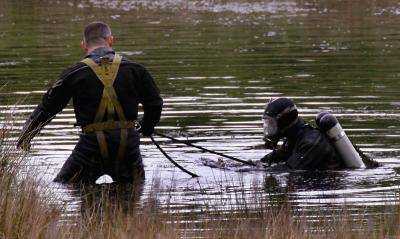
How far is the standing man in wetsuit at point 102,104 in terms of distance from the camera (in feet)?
37.3

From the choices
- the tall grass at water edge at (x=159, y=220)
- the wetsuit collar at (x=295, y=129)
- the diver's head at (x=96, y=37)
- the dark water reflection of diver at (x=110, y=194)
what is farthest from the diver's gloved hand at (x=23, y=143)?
the wetsuit collar at (x=295, y=129)

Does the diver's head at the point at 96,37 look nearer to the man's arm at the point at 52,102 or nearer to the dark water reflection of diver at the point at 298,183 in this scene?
the man's arm at the point at 52,102

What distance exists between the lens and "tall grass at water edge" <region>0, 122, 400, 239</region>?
8.16 meters

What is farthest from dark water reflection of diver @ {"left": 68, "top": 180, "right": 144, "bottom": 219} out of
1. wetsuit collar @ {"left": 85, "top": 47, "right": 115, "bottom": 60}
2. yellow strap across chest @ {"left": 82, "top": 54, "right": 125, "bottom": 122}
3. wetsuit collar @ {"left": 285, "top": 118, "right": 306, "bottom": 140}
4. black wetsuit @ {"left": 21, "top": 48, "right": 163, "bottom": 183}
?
wetsuit collar @ {"left": 285, "top": 118, "right": 306, "bottom": 140}

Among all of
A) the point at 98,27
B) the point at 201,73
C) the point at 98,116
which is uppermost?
the point at 98,27

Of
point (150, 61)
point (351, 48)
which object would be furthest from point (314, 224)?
point (351, 48)

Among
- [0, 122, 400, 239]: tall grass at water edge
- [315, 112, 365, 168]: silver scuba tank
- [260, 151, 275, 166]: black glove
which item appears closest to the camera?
[0, 122, 400, 239]: tall grass at water edge

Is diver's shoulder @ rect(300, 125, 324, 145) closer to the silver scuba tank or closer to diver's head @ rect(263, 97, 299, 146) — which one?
the silver scuba tank

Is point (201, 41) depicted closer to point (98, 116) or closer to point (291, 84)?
point (291, 84)

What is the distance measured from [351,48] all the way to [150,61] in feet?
18.5

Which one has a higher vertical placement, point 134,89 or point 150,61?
point 134,89

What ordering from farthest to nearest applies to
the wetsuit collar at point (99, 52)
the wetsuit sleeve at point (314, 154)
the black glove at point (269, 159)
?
the black glove at point (269, 159)
the wetsuit sleeve at point (314, 154)
the wetsuit collar at point (99, 52)

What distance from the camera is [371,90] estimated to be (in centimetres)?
1977

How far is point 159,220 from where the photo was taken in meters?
8.90
